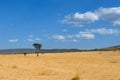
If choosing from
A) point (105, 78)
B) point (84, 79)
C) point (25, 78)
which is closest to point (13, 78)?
point (25, 78)

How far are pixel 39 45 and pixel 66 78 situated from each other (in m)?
108

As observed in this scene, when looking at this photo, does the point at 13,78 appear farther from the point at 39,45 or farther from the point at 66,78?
the point at 39,45

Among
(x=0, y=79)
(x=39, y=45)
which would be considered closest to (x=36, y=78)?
(x=0, y=79)

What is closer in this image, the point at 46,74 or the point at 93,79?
the point at 93,79

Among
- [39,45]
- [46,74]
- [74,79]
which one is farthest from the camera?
[39,45]

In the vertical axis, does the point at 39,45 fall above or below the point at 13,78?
above

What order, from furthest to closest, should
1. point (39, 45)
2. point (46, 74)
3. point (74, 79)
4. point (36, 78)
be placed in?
point (39, 45) → point (46, 74) → point (36, 78) → point (74, 79)

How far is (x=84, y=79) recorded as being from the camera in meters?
28.5

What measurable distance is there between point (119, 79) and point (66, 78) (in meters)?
4.32

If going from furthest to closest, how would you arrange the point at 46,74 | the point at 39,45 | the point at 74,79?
the point at 39,45, the point at 46,74, the point at 74,79

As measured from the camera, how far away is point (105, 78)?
2917 centimetres

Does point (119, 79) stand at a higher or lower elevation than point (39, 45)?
lower

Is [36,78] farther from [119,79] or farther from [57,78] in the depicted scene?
[119,79]

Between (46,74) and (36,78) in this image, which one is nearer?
(36,78)
